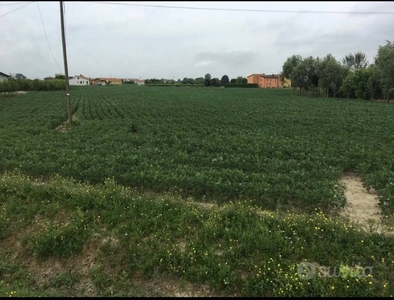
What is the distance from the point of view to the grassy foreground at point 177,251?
3787 millimetres

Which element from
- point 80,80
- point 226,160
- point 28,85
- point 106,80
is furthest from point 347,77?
point 106,80

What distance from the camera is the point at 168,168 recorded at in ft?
25.2

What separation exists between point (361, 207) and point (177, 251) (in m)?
4.16

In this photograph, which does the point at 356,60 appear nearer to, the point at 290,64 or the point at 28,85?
the point at 290,64

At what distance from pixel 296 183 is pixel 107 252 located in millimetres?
4372

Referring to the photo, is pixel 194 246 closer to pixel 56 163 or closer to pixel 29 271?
pixel 29 271

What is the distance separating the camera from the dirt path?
5126 millimetres

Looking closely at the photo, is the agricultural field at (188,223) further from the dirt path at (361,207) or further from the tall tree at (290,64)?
the tall tree at (290,64)

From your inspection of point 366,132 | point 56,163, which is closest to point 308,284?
point 56,163

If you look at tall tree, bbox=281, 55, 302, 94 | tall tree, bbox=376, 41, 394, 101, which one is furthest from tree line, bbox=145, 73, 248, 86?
tall tree, bbox=376, 41, 394, 101

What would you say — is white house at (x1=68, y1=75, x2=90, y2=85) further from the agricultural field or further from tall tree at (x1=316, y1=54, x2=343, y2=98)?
the agricultural field

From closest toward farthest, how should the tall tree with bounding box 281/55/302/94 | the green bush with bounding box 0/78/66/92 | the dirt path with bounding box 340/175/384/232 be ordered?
1. the dirt path with bounding box 340/175/384/232
2. the green bush with bounding box 0/78/66/92
3. the tall tree with bounding box 281/55/302/94

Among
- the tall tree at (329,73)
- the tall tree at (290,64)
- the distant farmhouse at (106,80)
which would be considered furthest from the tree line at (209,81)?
the tall tree at (329,73)

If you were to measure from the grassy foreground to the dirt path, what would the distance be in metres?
0.57
